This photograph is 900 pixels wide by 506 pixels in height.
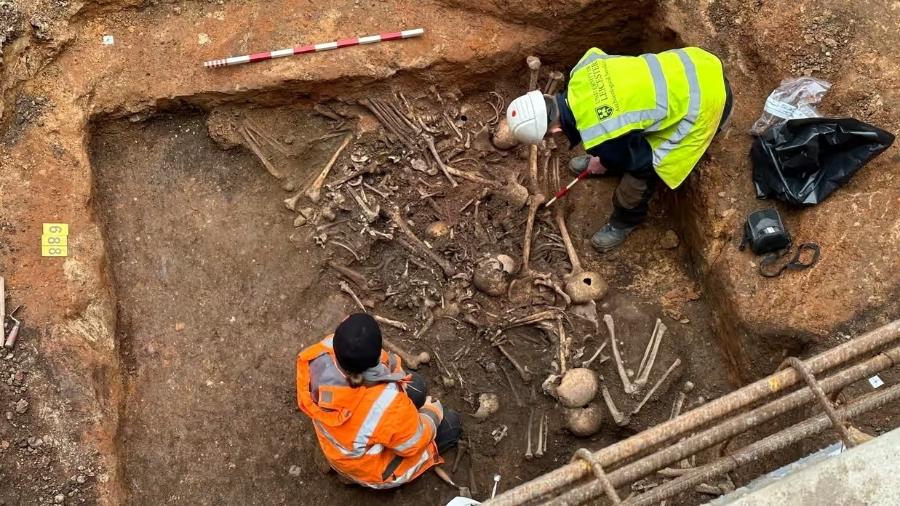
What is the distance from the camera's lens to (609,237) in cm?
489

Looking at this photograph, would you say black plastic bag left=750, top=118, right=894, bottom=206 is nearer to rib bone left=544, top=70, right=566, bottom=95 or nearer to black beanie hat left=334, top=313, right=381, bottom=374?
rib bone left=544, top=70, right=566, bottom=95

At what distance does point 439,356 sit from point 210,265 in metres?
1.76

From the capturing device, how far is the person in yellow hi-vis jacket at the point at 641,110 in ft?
12.5

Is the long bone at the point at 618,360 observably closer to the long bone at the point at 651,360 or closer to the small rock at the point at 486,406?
the long bone at the point at 651,360

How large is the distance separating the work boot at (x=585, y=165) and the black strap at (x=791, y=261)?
55.0 inches

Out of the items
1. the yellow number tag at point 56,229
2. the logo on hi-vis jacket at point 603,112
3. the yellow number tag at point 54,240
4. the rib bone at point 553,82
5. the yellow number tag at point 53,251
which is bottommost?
the yellow number tag at point 53,251

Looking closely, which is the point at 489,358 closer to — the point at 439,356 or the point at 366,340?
the point at 439,356

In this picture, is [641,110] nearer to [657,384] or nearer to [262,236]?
[657,384]

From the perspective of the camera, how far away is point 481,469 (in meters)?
4.36

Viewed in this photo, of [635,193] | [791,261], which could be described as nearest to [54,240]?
[635,193]

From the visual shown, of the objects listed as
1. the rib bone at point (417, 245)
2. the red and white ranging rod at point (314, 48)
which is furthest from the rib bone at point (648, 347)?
the red and white ranging rod at point (314, 48)

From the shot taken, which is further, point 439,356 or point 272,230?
point 272,230

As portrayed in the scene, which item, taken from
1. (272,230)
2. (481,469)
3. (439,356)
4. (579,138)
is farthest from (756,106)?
(272,230)

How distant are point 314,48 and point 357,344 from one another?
2662 mm
